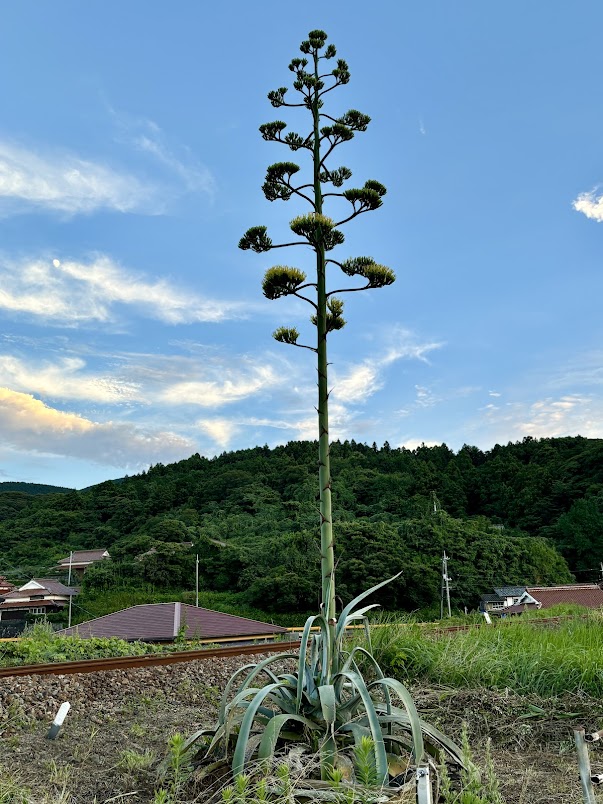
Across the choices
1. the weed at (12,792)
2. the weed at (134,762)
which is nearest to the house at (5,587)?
the weed at (134,762)

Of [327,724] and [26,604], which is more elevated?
[327,724]

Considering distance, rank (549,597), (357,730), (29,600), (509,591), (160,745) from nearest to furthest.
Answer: (357,730) < (160,745) < (549,597) < (509,591) < (29,600)

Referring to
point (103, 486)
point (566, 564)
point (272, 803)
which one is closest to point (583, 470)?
point (566, 564)

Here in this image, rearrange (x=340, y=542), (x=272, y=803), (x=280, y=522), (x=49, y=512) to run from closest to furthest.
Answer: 1. (x=272, y=803)
2. (x=340, y=542)
3. (x=280, y=522)
4. (x=49, y=512)

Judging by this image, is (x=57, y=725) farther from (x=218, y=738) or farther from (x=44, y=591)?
(x=44, y=591)

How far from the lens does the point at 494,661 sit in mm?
4836

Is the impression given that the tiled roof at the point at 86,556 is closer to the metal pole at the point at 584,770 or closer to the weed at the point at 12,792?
the weed at the point at 12,792

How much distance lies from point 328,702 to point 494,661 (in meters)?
2.18

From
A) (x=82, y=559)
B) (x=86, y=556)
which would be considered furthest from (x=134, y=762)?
(x=82, y=559)

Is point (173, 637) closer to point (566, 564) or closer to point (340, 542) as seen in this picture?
point (340, 542)

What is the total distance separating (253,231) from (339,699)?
2.60 metres

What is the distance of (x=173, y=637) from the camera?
12.1 meters

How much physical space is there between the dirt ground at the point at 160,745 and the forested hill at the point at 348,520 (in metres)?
29.4

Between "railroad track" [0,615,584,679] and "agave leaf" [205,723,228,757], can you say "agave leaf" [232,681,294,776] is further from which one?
"railroad track" [0,615,584,679]
